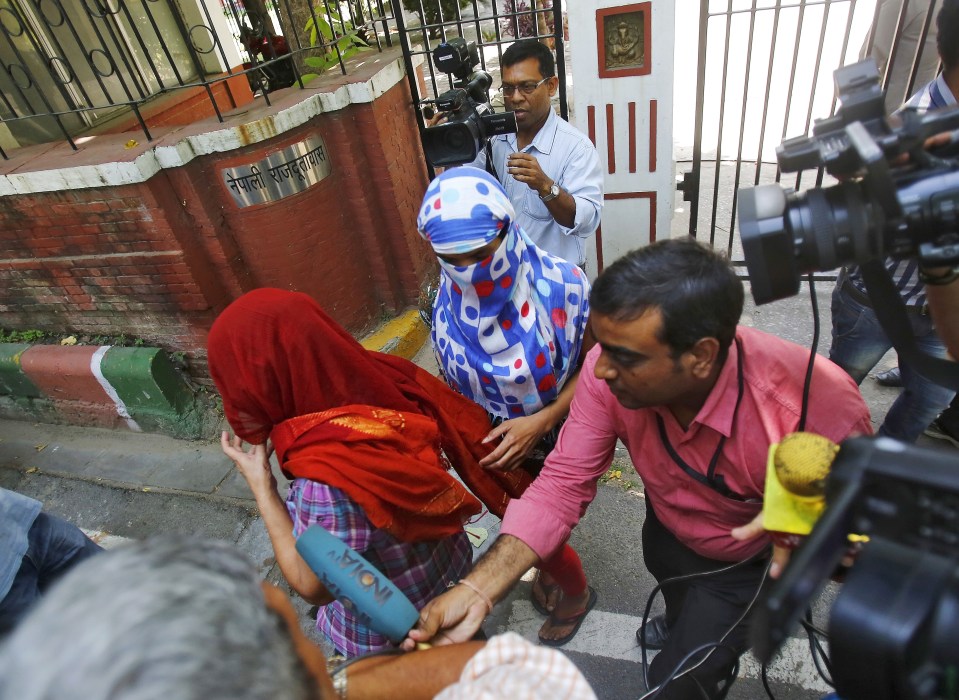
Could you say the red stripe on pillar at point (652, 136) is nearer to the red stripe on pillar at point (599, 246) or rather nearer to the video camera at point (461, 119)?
the red stripe on pillar at point (599, 246)

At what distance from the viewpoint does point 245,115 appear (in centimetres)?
296

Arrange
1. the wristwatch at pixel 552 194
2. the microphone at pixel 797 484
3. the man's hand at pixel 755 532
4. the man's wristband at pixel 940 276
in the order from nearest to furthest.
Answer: the microphone at pixel 797 484 < the man's wristband at pixel 940 276 < the man's hand at pixel 755 532 < the wristwatch at pixel 552 194

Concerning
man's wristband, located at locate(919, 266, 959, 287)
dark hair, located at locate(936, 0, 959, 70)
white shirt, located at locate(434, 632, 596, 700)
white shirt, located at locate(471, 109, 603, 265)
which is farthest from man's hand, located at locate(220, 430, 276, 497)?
dark hair, located at locate(936, 0, 959, 70)

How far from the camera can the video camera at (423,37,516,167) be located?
2367mm

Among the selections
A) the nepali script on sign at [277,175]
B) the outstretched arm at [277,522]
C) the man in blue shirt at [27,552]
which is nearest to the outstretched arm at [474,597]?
the outstretched arm at [277,522]

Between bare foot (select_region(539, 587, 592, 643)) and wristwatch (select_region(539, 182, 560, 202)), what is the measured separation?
1.57 m

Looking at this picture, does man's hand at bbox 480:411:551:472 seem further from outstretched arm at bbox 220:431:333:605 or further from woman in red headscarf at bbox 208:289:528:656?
outstretched arm at bbox 220:431:333:605

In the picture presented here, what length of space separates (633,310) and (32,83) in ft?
10.7

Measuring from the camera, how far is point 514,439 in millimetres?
1882

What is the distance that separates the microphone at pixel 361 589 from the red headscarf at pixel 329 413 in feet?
0.81

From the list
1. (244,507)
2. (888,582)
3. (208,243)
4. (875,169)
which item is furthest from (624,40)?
(244,507)

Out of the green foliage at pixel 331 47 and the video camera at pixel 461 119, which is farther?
the green foliage at pixel 331 47

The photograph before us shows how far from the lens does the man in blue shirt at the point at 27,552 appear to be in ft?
5.65

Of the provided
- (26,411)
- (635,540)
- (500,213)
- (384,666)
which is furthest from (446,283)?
(26,411)
